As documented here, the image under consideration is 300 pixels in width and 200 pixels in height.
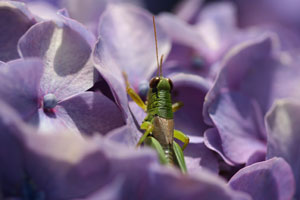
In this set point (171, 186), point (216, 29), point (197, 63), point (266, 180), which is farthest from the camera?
point (216, 29)

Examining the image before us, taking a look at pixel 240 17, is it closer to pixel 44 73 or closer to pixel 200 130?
pixel 200 130

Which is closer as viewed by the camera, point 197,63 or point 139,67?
point 139,67

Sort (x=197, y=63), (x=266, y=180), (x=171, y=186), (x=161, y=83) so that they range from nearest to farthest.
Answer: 1. (x=171, y=186)
2. (x=266, y=180)
3. (x=161, y=83)
4. (x=197, y=63)

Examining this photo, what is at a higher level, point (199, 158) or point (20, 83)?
point (20, 83)

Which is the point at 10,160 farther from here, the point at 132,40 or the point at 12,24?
the point at 132,40

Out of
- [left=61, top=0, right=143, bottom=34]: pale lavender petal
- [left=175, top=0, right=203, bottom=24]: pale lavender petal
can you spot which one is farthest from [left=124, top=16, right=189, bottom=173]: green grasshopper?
[left=175, top=0, right=203, bottom=24]: pale lavender petal

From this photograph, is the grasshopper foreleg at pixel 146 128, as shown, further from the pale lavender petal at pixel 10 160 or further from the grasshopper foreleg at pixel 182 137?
the pale lavender petal at pixel 10 160

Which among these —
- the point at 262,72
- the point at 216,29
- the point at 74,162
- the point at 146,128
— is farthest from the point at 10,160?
the point at 216,29

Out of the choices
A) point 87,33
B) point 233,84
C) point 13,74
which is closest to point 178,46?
point 233,84
